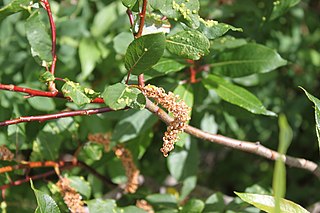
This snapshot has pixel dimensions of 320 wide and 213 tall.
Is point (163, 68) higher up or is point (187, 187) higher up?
point (163, 68)

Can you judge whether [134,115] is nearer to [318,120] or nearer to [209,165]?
[318,120]

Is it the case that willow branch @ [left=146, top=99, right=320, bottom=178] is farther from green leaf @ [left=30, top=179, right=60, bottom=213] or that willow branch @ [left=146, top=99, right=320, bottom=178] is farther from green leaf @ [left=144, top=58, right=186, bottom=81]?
green leaf @ [left=30, top=179, right=60, bottom=213]

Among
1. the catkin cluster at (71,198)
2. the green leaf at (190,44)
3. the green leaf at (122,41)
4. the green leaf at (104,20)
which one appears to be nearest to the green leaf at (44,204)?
the catkin cluster at (71,198)

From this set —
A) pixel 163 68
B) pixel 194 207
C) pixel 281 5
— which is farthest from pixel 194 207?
pixel 281 5

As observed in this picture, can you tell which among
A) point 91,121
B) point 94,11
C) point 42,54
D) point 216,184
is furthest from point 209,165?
point 42,54

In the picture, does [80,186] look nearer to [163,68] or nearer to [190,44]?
[163,68]

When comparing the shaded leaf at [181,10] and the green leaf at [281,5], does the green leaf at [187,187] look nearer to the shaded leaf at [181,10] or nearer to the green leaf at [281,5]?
the green leaf at [281,5]
